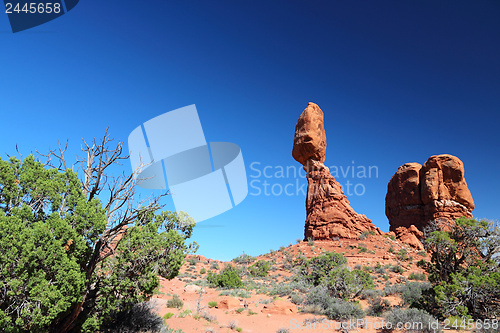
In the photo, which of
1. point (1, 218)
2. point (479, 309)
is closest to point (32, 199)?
point (1, 218)

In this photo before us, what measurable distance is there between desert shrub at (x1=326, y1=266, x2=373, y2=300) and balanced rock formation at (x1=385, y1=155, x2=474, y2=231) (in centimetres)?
2781

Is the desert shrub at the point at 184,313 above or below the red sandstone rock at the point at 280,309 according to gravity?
below

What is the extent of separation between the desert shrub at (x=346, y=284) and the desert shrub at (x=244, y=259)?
62.9 ft

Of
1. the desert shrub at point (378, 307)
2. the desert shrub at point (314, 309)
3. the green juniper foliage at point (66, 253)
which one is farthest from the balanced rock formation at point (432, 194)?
the green juniper foliage at point (66, 253)

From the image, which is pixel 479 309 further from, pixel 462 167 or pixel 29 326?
pixel 462 167

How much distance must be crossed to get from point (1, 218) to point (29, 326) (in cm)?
249

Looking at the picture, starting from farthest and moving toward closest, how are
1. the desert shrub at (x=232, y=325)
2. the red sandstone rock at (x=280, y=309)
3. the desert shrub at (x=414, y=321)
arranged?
the red sandstone rock at (x=280, y=309), the desert shrub at (x=232, y=325), the desert shrub at (x=414, y=321)

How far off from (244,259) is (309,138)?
60.7 ft

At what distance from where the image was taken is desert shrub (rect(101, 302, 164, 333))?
341 inches

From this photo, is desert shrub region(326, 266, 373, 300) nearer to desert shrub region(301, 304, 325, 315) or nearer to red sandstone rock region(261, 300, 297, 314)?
desert shrub region(301, 304, 325, 315)

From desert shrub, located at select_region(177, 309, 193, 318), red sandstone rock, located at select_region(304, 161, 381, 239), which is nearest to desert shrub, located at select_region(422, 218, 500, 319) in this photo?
desert shrub, located at select_region(177, 309, 193, 318)

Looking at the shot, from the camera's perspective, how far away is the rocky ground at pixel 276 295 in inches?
424

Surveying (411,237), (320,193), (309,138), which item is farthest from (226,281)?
(411,237)

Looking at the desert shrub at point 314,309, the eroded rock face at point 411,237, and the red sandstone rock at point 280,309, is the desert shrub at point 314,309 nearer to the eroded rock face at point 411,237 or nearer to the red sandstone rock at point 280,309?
the red sandstone rock at point 280,309
